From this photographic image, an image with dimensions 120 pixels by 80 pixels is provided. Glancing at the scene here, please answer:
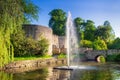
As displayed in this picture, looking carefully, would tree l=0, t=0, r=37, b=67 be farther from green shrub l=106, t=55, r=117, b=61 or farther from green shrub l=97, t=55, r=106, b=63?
green shrub l=97, t=55, r=106, b=63

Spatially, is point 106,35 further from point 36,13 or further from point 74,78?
point 74,78

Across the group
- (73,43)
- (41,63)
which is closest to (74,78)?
Answer: (41,63)

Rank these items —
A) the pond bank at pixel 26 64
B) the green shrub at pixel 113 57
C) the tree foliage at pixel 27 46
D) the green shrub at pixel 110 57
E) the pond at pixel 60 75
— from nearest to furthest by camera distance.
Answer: the pond at pixel 60 75, the pond bank at pixel 26 64, the tree foliage at pixel 27 46, the green shrub at pixel 113 57, the green shrub at pixel 110 57

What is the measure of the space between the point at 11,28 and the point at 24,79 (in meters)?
4.15

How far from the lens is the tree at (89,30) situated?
8769 cm

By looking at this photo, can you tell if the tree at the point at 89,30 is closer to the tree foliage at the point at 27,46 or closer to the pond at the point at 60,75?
A: the tree foliage at the point at 27,46

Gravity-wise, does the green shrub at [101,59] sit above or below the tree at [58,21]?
below

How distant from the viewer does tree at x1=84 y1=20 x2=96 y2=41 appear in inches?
3452

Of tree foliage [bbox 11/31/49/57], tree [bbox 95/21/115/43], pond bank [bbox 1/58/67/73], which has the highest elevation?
tree [bbox 95/21/115/43]

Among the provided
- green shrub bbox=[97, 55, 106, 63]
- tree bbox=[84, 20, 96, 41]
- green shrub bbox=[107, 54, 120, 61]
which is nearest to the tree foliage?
green shrub bbox=[107, 54, 120, 61]

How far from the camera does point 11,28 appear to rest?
67.5ft

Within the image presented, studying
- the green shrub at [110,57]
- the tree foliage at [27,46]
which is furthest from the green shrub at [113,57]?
the tree foliage at [27,46]

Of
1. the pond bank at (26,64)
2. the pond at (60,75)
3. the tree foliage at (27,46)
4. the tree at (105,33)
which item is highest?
the tree at (105,33)

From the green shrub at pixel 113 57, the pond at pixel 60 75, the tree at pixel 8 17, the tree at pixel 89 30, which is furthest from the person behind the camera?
the tree at pixel 89 30
